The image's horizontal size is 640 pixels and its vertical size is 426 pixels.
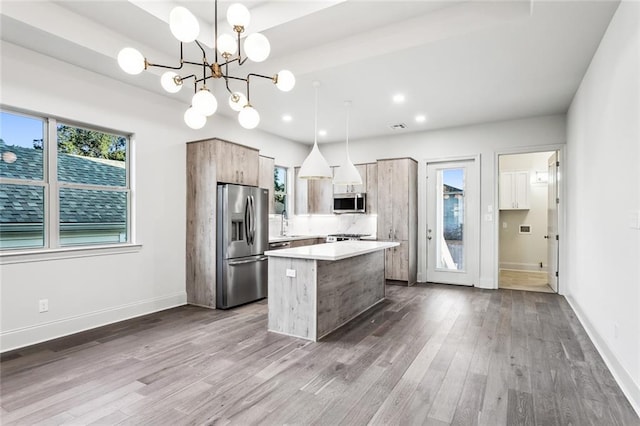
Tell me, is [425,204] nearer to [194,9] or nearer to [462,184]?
[462,184]

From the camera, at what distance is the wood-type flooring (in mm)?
2168

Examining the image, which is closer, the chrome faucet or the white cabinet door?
the chrome faucet

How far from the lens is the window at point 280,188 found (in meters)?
7.01

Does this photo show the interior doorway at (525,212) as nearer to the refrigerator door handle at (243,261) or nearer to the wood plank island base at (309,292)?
the wood plank island base at (309,292)

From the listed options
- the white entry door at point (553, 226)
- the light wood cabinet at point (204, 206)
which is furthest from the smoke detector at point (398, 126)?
the light wood cabinet at point (204, 206)

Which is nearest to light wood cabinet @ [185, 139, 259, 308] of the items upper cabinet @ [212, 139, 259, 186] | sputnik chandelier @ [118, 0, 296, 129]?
upper cabinet @ [212, 139, 259, 186]

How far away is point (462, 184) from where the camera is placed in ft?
20.5

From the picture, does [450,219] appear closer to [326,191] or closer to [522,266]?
[326,191]

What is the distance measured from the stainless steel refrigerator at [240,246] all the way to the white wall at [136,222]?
0.70m

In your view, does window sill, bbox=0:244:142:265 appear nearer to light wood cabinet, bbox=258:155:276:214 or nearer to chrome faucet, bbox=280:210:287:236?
light wood cabinet, bbox=258:155:276:214

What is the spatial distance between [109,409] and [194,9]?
11.4ft

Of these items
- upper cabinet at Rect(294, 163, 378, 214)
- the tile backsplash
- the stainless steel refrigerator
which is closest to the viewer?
the stainless steel refrigerator

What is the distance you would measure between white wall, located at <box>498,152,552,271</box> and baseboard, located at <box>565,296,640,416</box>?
4224mm

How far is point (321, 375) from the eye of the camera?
2695 mm
